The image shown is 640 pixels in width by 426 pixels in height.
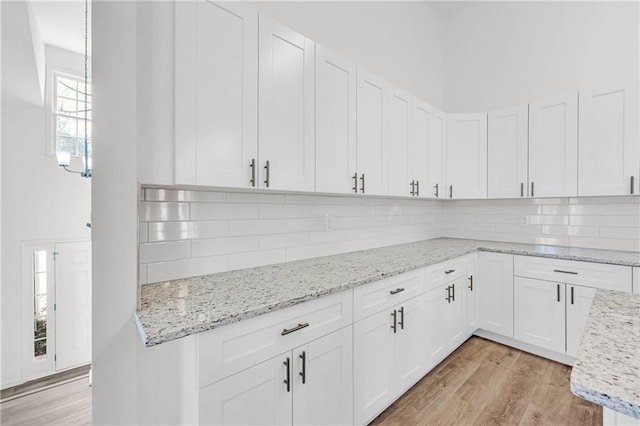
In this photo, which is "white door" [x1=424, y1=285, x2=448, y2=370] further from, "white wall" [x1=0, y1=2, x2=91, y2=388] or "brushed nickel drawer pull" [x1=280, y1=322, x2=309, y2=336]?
"white wall" [x1=0, y1=2, x2=91, y2=388]

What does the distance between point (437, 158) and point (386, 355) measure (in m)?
2.06

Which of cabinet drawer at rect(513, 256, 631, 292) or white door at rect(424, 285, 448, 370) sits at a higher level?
cabinet drawer at rect(513, 256, 631, 292)

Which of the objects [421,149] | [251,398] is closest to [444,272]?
[421,149]

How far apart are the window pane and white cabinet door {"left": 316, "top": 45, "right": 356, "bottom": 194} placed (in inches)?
133

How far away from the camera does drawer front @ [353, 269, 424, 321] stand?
1.67 metres

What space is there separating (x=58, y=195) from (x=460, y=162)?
167 inches

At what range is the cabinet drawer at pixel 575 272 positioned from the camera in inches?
90.4

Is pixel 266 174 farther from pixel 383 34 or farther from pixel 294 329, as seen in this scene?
pixel 383 34

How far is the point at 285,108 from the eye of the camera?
1.72 m

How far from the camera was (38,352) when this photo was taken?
310 cm

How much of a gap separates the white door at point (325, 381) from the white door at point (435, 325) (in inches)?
35.0

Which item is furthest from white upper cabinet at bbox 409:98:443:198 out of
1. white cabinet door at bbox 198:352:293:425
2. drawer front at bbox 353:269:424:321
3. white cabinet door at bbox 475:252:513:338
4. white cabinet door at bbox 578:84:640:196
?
white cabinet door at bbox 198:352:293:425

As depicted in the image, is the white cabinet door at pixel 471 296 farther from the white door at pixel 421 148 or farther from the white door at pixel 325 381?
the white door at pixel 325 381

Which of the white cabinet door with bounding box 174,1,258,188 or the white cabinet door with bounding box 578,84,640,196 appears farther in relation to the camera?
the white cabinet door with bounding box 578,84,640,196
